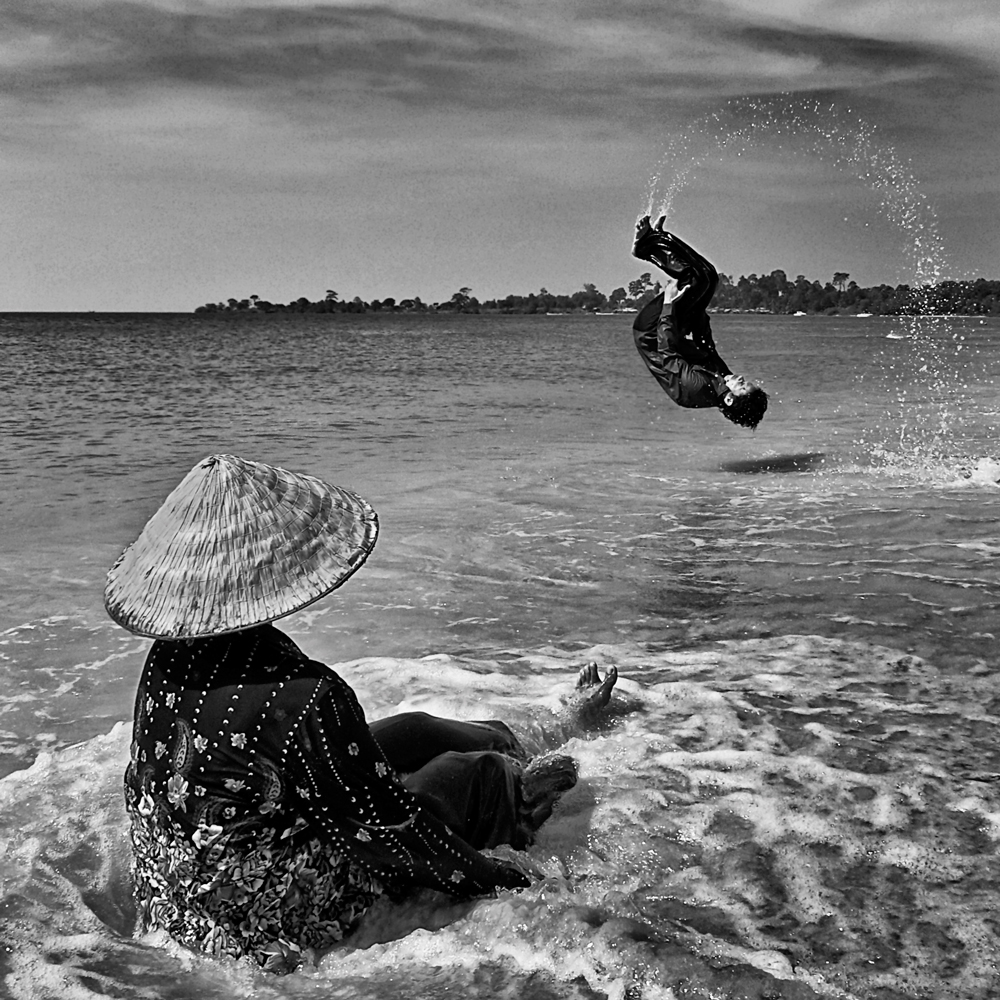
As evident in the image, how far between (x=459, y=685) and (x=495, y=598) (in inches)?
69.3

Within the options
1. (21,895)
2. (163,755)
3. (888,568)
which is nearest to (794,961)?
(163,755)

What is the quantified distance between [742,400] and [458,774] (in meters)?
3.92

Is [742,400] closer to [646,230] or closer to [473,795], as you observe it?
[646,230]

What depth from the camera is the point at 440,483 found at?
40.2 ft

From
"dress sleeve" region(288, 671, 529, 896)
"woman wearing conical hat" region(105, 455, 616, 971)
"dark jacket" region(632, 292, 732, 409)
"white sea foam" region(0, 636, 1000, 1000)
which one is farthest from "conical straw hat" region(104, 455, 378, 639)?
"dark jacket" region(632, 292, 732, 409)

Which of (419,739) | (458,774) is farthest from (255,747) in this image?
(419,739)

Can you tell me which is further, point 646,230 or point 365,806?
point 646,230

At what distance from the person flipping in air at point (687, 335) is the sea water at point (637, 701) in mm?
1485

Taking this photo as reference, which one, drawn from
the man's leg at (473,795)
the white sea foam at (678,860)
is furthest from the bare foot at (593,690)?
the man's leg at (473,795)

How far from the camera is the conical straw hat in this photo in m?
2.68

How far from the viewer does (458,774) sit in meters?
3.48

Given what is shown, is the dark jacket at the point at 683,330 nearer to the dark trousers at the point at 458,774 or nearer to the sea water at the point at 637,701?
the sea water at the point at 637,701

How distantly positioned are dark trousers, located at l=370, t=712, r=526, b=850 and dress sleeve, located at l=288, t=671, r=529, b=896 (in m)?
0.29

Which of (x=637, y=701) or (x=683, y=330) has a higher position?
(x=683, y=330)
